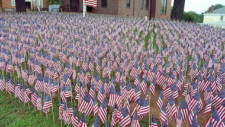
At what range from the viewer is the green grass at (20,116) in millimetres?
6332

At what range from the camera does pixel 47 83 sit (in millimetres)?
6773

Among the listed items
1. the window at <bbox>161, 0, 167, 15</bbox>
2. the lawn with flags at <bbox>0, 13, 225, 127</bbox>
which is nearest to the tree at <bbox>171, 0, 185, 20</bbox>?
the lawn with flags at <bbox>0, 13, 225, 127</bbox>

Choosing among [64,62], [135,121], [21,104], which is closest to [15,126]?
[21,104]

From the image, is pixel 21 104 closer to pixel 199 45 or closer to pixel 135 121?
pixel 135 121

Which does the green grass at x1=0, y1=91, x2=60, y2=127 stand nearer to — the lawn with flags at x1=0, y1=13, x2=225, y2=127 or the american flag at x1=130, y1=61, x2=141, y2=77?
the lawn with flags at x1=0, y1=13, x2=225, y2=127

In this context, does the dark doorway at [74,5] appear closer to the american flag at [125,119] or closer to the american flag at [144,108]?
the american flag at [144,108]

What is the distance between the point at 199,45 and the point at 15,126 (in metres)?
10.2

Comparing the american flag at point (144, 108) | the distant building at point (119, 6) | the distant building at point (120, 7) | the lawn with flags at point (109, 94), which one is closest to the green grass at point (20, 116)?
the lawn with flags at point (109, 94)

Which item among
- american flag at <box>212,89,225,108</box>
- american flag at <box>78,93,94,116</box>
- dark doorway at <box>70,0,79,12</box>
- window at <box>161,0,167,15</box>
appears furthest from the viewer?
window at <box>161,0,167,15</box>

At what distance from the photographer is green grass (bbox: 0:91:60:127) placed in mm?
6332

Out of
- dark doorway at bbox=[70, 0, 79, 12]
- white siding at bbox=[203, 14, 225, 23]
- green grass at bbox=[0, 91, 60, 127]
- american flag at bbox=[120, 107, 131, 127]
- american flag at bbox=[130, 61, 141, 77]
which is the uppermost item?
dark doorway at bbox=[70, 0, 79, 12]

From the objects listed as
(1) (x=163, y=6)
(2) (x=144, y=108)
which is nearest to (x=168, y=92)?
(2) (x=144, y=108)

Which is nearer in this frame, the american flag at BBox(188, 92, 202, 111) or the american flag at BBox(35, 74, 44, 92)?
the american flag at BBox(188, 92, 202, 111)

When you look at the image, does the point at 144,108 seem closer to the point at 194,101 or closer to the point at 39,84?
the point at 194,101
